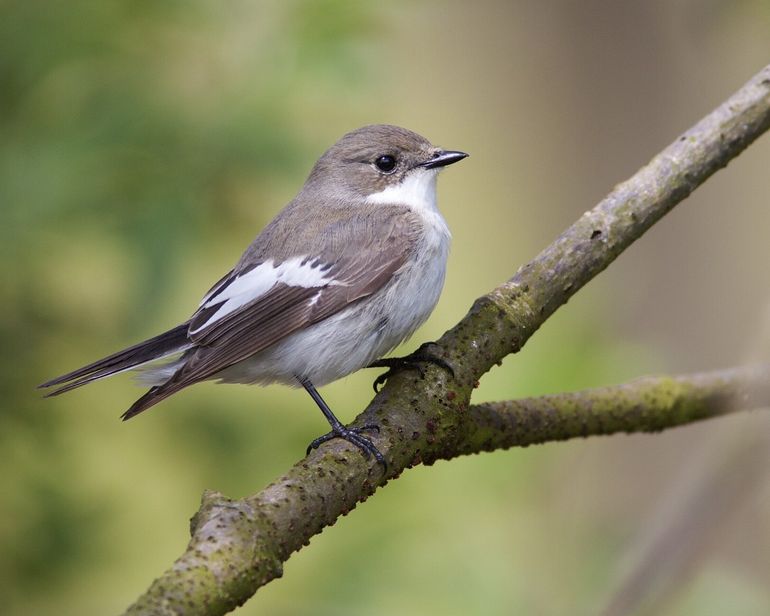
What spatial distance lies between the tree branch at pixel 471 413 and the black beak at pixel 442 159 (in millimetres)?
867

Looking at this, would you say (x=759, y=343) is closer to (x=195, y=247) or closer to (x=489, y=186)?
(x=195, y=247)

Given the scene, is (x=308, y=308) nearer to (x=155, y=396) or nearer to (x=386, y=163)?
(x=155, y=396)

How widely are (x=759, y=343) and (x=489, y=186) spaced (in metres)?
4.84

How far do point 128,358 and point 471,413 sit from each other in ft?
3.43

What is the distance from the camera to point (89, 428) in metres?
2.92

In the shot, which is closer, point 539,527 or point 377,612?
point 377,612

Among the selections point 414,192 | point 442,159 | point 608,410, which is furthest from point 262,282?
point 608,410

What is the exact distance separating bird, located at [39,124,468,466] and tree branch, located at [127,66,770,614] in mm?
487

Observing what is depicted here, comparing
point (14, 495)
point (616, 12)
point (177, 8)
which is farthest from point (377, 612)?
point (616, 12)

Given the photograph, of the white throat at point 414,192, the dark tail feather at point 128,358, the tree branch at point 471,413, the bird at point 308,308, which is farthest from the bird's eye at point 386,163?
the tree branch at point 471,413

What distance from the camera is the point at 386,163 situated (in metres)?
3.35

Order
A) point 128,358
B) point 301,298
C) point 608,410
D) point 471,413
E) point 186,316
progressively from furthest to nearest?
point 186,316 → point 301,298 → point 128,358 → point 608,410 → point 471,413

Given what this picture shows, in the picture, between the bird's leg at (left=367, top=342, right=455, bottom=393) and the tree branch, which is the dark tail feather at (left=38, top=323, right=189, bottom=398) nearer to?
the bird's leg at (left=367, top=342, right=455, bottom=393)

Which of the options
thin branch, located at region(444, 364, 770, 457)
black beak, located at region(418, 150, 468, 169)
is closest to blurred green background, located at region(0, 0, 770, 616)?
thin branch, located at region(444, 364, 770, 457)
